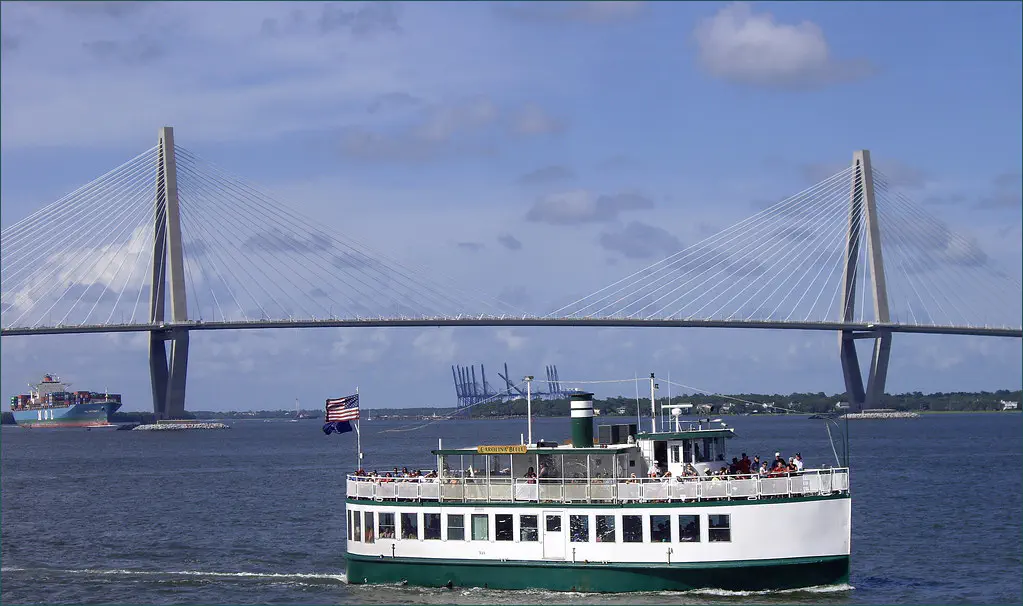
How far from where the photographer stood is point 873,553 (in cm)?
3092

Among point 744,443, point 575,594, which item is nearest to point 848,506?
point 575,594

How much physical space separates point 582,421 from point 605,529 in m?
2.28

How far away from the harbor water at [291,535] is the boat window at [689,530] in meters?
1.00

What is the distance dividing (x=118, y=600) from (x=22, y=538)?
11.0 metres

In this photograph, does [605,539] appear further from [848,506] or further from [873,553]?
[873,553]

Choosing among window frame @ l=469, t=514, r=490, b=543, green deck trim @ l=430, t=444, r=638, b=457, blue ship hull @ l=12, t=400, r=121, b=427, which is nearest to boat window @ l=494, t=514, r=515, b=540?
window frame @ l=469, t=514, r=490, b=543

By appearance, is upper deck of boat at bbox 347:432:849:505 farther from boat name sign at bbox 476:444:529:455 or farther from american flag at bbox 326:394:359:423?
american flag at bbox 326:394:359:423

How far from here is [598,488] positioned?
2472cm

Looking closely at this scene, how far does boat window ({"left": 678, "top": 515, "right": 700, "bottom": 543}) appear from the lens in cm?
2395

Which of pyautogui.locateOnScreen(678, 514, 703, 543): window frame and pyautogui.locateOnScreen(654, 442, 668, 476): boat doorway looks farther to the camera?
pyautogui.locateOnScreen(654, 442, 668, 476): boat doorway

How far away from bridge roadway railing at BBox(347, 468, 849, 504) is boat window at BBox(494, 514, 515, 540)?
304mm

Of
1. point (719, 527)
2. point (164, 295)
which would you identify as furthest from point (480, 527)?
point (164, 295)

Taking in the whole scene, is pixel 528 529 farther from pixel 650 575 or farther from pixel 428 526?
pixel 650 575

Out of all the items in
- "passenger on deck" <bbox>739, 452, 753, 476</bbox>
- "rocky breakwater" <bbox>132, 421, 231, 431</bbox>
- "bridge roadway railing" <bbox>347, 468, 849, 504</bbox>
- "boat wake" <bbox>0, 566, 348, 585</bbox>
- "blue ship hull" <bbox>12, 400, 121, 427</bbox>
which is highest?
"blue ship hull" <bbox>12, 400, 121, 427</bbox>
